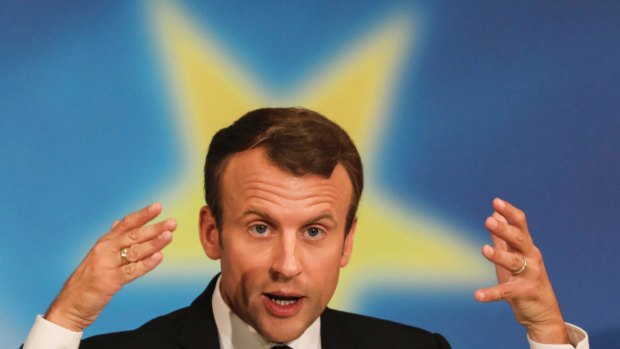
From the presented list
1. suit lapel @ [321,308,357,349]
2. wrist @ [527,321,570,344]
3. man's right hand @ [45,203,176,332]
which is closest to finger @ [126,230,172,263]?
man's right hand @ [45,203,176,332]

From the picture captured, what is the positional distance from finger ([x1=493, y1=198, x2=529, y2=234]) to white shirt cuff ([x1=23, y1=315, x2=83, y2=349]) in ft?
3.01

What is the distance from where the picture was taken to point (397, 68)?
2.94m

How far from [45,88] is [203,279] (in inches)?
28.6

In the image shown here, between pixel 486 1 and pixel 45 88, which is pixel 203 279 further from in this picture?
pixel 486 1

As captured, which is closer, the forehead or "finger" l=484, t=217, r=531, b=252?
"finger" l=484, t=217, r=531, b=252

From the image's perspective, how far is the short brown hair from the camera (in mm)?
2113

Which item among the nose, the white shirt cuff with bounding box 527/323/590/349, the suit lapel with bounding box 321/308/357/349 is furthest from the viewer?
the suit lapel with bounding box 321/308/357/349

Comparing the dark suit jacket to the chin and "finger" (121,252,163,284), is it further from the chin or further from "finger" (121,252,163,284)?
"finger" (121,252,163,284)

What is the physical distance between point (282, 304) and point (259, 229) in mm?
169

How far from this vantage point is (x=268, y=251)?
207cm

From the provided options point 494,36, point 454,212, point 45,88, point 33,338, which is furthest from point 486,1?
point 33,338

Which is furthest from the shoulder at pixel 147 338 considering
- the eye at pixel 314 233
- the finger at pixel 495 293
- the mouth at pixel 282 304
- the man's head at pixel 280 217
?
the finger at pixel 495 293

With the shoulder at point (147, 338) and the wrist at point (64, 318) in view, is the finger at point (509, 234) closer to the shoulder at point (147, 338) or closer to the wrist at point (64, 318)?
the shoulder at point (147, 338)

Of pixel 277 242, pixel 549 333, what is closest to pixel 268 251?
pixel 277 242
